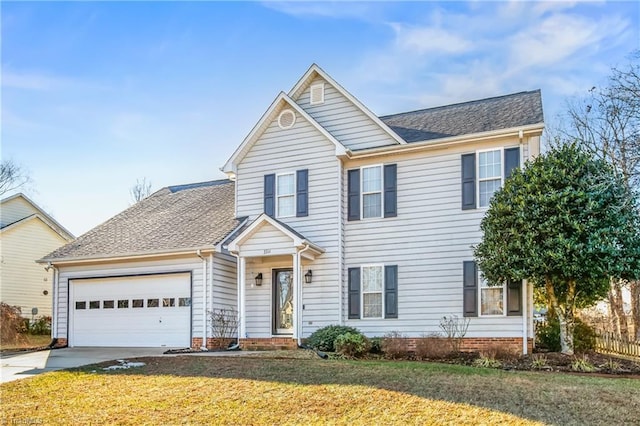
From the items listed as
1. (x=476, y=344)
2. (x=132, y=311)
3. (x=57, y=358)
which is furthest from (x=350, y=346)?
(x=132, y=311)

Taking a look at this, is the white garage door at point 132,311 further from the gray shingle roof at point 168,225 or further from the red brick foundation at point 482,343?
the red brick foundation at point 482,343

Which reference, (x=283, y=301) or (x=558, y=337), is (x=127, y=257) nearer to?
(x=283, y=301)

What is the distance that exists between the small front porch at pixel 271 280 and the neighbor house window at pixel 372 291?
4.78ft

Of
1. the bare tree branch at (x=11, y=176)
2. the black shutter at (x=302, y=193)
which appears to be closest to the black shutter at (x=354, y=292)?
A: the black shutter at (x=302, y=193)

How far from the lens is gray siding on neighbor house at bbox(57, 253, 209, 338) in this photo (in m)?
17.0

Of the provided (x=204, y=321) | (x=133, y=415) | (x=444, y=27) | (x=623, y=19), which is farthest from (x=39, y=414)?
(x=623, y=19)

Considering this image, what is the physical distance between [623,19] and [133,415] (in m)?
13.9

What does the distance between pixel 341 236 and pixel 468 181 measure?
3773mm

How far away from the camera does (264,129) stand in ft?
57.9

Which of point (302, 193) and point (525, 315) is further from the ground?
point (302, 193)

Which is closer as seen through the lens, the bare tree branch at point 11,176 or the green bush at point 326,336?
the green bush at point 326,336

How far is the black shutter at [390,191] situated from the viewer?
52.7ft

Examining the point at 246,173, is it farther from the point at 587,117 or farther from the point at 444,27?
the point at 587,117

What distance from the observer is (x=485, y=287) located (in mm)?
14750
